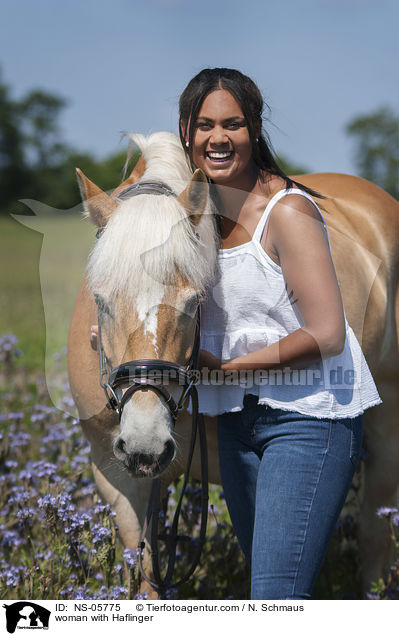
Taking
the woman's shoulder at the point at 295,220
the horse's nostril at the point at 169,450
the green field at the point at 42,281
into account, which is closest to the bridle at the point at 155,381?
the horse's nostril at the point at 169,450

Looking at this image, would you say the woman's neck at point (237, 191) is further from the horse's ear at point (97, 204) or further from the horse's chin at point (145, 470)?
the horse's chin at point (145, 470)

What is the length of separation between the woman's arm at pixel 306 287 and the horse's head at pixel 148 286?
26cm

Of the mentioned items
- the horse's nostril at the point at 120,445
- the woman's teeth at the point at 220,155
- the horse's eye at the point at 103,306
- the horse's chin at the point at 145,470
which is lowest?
the horse's chin at the point at 145,470

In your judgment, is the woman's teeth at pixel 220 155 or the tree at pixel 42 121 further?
the tree at pixel 42 121

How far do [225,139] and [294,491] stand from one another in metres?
1.21

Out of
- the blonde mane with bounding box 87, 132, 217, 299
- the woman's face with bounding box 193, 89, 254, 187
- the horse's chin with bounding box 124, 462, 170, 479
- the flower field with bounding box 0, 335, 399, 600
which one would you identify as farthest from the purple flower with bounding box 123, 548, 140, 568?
the woman's face with bounding box 193, 89, 254, 187

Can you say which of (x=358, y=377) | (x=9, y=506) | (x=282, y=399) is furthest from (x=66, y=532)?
(x=358, y=377)

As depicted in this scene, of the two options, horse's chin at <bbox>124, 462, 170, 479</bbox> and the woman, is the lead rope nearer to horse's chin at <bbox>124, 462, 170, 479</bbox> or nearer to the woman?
the woman

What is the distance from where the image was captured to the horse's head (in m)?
1.78

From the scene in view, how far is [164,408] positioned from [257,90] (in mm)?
1222

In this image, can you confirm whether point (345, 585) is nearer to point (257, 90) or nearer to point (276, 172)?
point (276, 172)

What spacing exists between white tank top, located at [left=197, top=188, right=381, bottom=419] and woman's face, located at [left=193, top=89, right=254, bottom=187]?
0.76 ft

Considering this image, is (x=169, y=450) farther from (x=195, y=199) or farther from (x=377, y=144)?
(x=377, y=144)

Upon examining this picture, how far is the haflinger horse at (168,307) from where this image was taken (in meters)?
1.86
